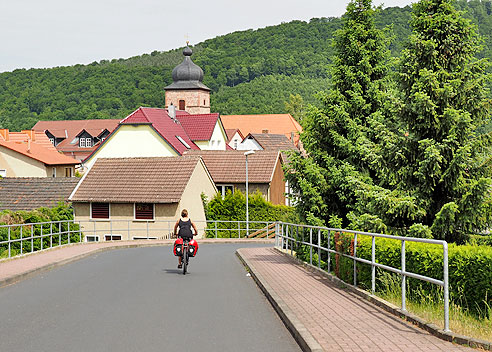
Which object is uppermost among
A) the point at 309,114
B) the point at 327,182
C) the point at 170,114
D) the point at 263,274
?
the point at 170,114

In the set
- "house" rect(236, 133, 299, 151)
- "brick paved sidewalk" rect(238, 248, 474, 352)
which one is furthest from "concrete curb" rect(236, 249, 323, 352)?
"house" rect(236, 133, 299, 151)

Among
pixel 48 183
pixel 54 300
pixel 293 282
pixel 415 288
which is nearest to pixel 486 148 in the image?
pixel 293 282

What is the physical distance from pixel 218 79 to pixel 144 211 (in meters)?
125

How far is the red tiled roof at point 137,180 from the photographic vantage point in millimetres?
49562

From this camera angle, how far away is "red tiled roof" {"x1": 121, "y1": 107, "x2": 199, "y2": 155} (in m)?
70.6

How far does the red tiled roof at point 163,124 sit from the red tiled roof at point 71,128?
39.0 metres

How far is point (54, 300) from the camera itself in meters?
12.9

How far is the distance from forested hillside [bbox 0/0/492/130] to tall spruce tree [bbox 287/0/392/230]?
363 ft

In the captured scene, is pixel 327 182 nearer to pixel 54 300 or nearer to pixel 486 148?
pixel 486 148

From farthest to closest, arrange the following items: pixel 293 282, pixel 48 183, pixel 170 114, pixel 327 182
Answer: pixel 170 114 < pixel 48 183 < pixel 327 182 < pixel 293 282

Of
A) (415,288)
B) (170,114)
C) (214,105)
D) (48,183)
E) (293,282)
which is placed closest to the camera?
(415,288)

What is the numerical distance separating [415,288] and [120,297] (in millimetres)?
5497

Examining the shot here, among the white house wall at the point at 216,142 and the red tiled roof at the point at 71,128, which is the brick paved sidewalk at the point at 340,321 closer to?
the white house wall at the point at 216,142

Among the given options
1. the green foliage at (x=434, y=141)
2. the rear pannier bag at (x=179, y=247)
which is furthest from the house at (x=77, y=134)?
the green foliage at (x=434, y=141)
